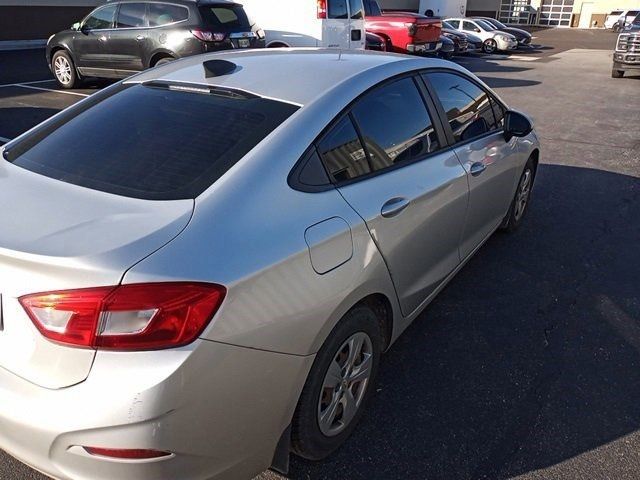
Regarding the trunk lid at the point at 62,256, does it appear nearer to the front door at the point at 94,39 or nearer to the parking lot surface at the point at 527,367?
the parking lot surface at the point at 527,367

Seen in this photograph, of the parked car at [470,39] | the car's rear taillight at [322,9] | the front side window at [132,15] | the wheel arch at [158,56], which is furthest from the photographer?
Result: the parked car at [470,39]

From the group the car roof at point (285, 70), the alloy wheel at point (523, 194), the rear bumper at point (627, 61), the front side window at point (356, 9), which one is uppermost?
the car roof at point (285, 70)

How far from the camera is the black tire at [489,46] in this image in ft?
85.3

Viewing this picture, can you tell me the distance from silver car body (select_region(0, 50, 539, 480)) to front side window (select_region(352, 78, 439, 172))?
0.64 ft

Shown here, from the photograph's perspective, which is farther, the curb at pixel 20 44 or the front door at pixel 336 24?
the curb at pixel 20 44

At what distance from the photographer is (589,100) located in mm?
12578

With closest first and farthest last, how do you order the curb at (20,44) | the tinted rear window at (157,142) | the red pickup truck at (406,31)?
the tinted rear window at (157,142), the red pickup truck at (406,31), the curb at (20,44)

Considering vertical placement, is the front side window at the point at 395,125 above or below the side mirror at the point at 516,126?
above

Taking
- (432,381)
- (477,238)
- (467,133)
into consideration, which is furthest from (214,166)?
(477,238)

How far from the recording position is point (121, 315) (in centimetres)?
166

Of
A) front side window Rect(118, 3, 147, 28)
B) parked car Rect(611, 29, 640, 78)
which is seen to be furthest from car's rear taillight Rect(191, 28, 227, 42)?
parked car Rect(611, 29, 640, 78)

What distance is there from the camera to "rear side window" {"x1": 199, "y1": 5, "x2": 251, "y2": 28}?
10086 millimetres

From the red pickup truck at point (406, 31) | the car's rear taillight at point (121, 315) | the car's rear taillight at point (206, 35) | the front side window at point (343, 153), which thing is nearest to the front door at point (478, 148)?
the front side window at point (343, 153)

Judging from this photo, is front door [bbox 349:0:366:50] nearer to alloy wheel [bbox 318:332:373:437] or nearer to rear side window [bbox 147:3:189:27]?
rear side window [bbox 147:3:189:27]
